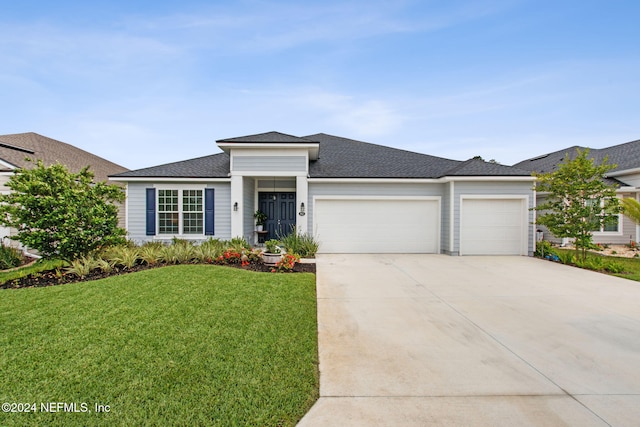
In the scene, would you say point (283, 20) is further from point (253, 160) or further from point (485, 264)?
point (485, 264)

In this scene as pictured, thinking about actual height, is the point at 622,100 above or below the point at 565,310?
above

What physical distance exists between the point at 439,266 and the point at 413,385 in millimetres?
6516

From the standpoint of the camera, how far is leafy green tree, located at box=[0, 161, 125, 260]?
6705 mm

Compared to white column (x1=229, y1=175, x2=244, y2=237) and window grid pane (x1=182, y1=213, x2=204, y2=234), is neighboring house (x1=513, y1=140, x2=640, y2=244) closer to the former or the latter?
white column (x1=229, y1=175, x2=244, y2=237)

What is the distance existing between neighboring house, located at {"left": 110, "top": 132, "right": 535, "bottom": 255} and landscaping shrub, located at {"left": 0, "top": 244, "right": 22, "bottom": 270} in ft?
10.4

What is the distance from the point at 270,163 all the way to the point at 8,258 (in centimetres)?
861

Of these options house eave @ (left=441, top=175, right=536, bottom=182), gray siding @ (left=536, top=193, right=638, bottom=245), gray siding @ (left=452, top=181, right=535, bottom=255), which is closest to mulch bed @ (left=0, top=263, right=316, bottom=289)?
gray siding @ (left=452, top=181, right=535, bottom=255)

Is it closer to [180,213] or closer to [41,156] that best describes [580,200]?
[180,213]

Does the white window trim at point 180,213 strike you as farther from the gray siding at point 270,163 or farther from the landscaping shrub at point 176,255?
the landscaping shrub at point 176,255

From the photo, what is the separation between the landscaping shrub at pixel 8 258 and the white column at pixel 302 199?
896 centimetres

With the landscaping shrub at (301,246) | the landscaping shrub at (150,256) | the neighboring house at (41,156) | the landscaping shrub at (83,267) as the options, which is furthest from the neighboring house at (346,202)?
the neighboring house at (41,156)

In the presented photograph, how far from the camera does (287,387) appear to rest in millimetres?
2646

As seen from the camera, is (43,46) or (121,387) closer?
(121,387)

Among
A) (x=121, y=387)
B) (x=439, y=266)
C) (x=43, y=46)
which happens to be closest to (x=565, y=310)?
(x=439, y=266)
